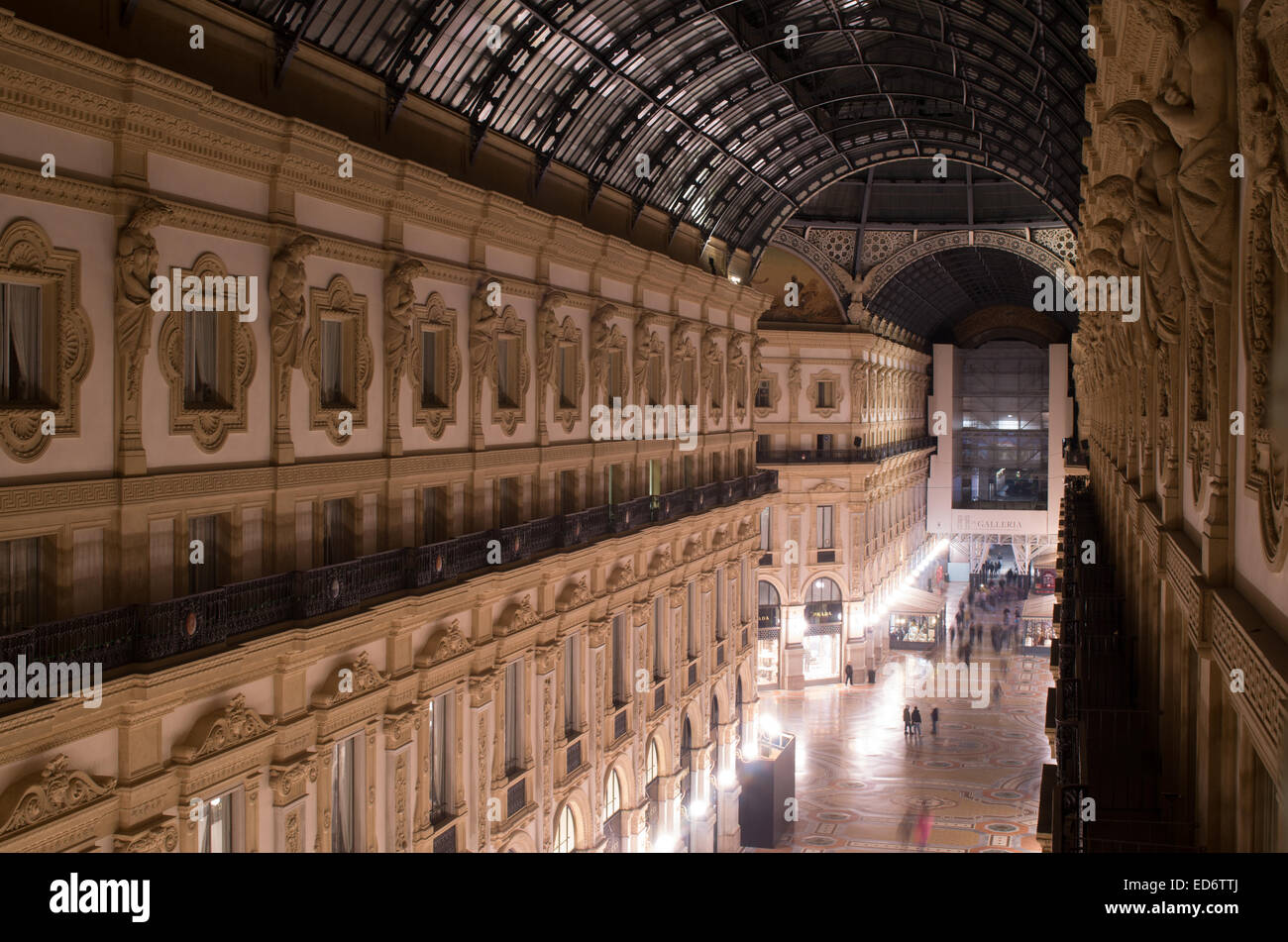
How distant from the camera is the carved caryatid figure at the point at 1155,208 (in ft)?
25.3

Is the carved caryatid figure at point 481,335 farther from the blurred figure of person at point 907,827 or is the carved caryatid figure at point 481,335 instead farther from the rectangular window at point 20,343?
the blurred figure of person at point 907,827

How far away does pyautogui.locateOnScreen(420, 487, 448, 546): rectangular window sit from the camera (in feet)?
70.6

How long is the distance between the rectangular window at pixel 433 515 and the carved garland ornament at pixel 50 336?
8722 mm

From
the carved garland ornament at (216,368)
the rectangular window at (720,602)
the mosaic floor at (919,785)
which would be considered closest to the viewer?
the carved garland ornament at (216,368)

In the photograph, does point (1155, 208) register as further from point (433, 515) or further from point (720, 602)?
point (720, 602)

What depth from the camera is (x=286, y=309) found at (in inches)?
655

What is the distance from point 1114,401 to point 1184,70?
57.7ft

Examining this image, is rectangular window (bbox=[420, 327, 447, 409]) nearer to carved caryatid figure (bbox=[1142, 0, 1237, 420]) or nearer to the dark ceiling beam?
the dark ceiling beam

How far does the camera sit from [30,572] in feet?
42.2

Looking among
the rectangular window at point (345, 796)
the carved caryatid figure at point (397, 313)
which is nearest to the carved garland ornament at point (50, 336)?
the carved caryatid figure at point (397, 313)

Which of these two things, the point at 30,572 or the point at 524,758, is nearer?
the point at 30,572
